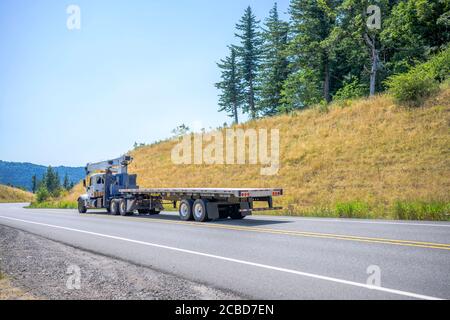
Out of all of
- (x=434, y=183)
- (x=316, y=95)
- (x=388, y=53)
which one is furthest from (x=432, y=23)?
(x=434, y=183)

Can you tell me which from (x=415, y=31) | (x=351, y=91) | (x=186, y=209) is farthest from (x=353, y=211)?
(x=351, y=91)

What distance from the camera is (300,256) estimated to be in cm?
750

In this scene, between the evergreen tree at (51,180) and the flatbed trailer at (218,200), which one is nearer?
the flatbed trailer at (218,200)

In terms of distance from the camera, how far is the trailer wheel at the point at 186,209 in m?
15.3

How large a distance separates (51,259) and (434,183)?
59.5ft

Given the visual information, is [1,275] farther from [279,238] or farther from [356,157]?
[356,157]

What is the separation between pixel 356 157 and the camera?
24594mm

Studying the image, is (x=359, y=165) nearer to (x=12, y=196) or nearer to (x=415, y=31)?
(x=415, y=31)

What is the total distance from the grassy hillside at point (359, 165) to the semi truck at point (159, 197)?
4.26 m

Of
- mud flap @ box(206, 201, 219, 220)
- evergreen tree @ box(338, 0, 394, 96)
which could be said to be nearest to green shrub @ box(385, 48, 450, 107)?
evergreen tree @ box(338, 0, 394, 96)

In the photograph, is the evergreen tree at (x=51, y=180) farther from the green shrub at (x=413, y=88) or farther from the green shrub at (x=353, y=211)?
the green shrub at (x=353, y=211)

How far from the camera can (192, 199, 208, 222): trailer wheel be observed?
14672mm

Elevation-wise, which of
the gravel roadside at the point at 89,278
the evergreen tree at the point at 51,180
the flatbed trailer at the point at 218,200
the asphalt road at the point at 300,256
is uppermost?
the evergreen tree at the point at 51,180

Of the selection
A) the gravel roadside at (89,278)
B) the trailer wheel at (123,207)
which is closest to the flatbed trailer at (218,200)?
the trailer wheel at (123,207)
